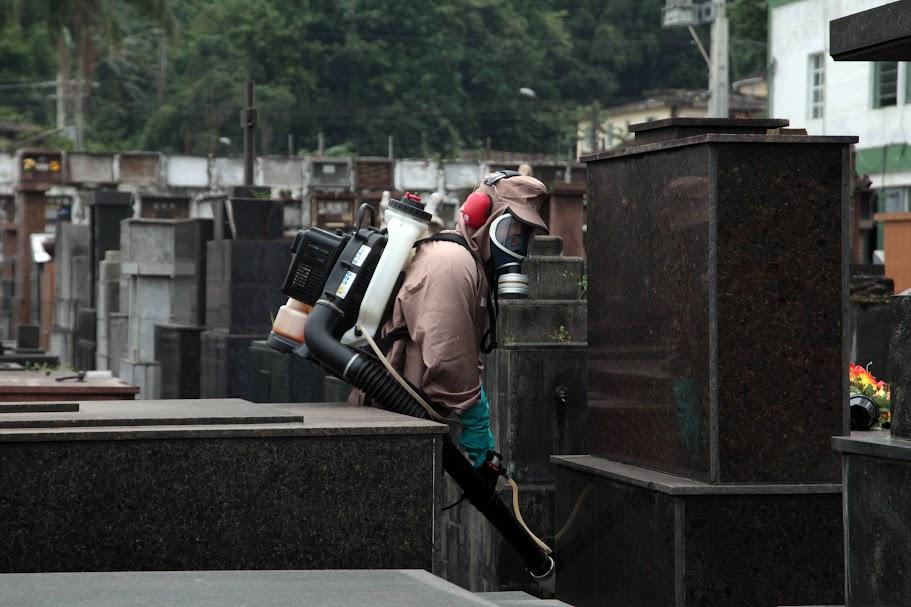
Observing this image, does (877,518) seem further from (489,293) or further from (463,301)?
(489,293)

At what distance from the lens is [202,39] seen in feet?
288

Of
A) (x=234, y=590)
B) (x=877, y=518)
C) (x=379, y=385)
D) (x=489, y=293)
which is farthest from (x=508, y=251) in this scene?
(x=234, y=590)

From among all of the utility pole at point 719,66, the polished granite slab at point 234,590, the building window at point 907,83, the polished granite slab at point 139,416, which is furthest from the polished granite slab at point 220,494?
the building window at point 907,83

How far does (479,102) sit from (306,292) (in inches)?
3284

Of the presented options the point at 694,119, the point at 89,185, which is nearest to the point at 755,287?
the point at 694,119

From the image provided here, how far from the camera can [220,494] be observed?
491 centimetres

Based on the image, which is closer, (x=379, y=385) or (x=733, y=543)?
(x=733, y=543)

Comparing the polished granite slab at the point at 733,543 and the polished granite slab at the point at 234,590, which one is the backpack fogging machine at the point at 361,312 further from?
the polished granite slab at the point at 234,590

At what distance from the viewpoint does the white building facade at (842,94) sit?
32.4m

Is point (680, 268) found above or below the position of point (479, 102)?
below

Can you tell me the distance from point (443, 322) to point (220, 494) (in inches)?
58.1

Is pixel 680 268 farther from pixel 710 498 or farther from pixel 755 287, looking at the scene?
pixel 710 498

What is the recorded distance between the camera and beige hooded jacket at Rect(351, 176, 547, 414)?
20.2ft

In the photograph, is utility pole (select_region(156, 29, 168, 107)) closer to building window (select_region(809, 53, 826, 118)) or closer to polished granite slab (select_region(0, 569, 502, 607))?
building window (select_region(809, 53, 826, 118))
